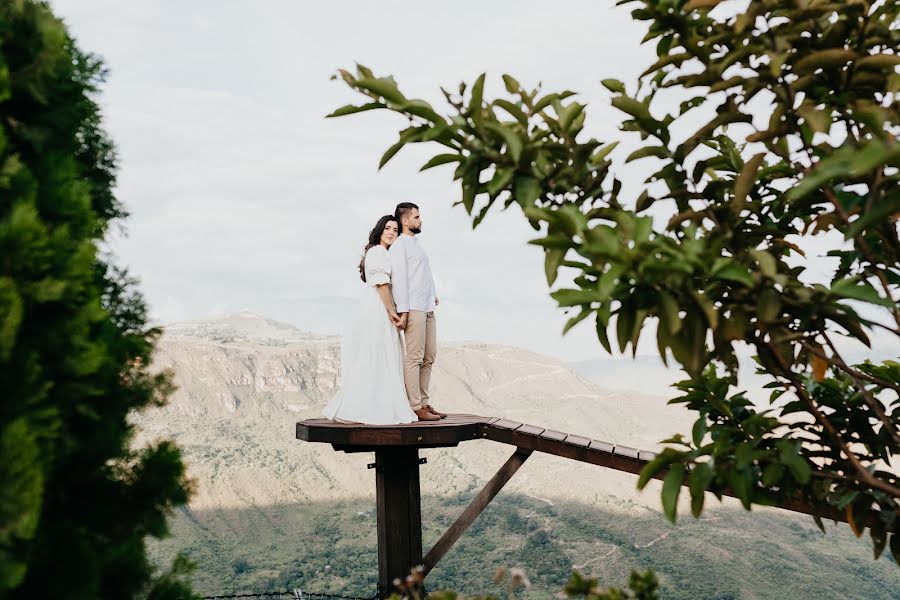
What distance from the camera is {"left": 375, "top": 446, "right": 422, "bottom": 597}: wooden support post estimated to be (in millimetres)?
4992

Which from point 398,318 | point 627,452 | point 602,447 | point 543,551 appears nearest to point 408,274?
point 398,318

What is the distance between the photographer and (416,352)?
16.9ft

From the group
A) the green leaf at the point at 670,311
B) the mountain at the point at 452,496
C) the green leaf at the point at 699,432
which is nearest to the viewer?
the green leaf at the point at 670,311

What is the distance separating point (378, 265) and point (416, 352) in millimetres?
624

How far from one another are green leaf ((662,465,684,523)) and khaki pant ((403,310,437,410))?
2.85m

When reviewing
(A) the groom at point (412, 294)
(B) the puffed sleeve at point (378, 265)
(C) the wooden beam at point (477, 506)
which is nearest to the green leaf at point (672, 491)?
(C) the wooden beam at point (477, 506)

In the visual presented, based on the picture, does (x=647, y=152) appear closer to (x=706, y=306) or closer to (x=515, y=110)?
(x=515, y=110)

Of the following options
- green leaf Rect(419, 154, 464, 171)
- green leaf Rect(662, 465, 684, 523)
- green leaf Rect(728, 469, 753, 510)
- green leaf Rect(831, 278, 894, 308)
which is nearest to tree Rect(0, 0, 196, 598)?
green leaf Rect(419, 154, 464, 171)

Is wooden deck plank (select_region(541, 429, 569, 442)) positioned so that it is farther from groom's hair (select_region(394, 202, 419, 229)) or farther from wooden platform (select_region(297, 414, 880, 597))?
groom's hair (select_region(394, 202, 419, 229))

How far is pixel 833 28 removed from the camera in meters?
2.32

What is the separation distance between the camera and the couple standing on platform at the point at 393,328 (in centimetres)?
508

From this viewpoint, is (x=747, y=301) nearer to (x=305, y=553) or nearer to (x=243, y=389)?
(x=305, y=553)

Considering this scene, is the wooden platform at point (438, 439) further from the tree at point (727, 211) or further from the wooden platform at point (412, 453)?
the tree at point (727, 211)

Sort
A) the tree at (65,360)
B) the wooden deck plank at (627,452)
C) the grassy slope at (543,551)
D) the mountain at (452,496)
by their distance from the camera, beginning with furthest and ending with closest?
the mountain at (452,496)
the grassy slope at (543,551)
the wooden deck plank at (627,452)
the tree at (65,360)
